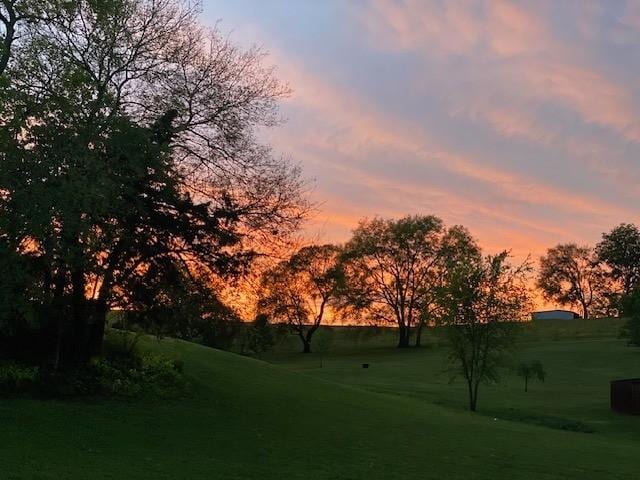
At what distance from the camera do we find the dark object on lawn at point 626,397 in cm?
3138

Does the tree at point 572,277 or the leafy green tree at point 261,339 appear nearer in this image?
the leafy green tree at point 261,339

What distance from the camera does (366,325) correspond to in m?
83.9

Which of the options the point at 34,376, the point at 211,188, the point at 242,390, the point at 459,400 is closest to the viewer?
the point at 34,376

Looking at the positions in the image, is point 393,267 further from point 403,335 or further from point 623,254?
point 623,254

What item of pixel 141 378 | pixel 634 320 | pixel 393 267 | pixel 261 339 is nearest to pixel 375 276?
pixel 393 267

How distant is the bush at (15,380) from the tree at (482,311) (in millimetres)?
17896

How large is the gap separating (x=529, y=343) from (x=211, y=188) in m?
67.8

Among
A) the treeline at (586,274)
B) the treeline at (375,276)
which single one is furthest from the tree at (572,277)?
the treeline at (375,276)

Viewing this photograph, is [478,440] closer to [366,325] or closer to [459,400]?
[459,400]

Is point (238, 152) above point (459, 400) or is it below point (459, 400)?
above

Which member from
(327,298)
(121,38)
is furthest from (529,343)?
(121,38)

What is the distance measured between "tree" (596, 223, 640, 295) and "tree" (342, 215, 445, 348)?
160 feet

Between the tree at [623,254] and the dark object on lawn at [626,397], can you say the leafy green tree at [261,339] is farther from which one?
the tree at [623,254]

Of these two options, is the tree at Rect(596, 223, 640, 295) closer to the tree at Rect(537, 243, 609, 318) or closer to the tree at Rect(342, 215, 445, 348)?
the tree at Rect(537, 243, 609, 318)
